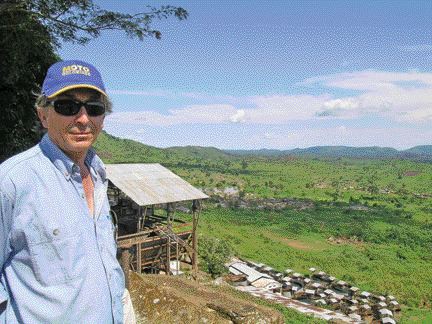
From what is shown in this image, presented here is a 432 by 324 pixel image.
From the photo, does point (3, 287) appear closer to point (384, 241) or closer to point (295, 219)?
point (384, 241)

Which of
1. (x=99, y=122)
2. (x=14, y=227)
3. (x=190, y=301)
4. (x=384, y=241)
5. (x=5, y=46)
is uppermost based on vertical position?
(x=5, y=46)

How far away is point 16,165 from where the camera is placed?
184 cm

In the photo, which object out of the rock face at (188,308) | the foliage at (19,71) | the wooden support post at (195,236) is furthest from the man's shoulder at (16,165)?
the wooden support post at (195,236)

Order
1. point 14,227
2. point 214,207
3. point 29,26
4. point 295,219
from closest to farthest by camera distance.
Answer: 1. point 14,227
2. point 29,26
3. point 295,219
4. point 214,207

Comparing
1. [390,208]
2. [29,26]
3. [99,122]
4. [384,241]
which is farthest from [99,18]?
[390,208]

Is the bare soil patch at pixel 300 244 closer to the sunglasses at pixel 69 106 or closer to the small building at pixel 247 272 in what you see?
the small building at pixel 247 272

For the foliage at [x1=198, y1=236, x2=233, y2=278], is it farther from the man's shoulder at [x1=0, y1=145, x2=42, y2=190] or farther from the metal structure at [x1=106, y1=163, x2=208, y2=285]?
the man's shoulder at [x1=0, y1=145, x2=42, y2=190]

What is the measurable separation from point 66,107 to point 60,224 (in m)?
0.62

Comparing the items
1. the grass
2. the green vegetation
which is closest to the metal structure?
the grass

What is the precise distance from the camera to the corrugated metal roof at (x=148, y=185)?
14.8m

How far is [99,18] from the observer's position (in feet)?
32.8

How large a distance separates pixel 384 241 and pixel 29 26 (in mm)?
44850

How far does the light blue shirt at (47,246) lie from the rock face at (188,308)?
12.9 ft

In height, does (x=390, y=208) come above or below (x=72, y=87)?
below
